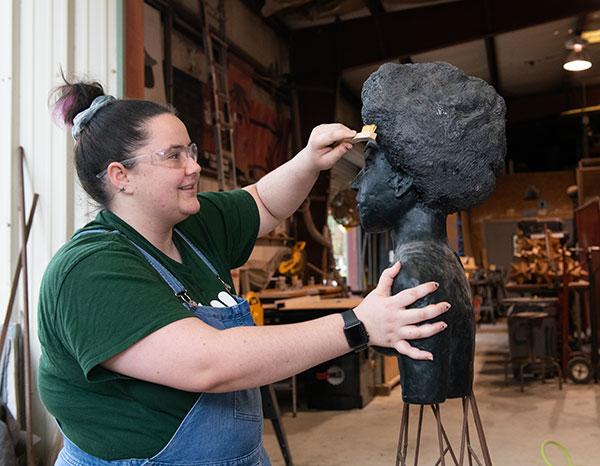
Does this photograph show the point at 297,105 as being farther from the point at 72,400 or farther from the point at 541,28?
the point at 72,400

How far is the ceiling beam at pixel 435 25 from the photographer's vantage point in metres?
6.48

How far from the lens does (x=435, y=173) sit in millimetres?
1450

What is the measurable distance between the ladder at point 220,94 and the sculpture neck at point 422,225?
3.38 metres

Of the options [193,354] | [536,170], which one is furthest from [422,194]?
[536,170]

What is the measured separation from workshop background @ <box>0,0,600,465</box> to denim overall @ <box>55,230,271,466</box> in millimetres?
1343

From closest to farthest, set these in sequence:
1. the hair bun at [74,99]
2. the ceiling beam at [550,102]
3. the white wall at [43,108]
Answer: the hair bun at [74,99] < the white wall at [43,108] < the ceiling beam at [550,102]

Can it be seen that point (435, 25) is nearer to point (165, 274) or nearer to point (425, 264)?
point (425, 264)

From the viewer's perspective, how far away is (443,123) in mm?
1411

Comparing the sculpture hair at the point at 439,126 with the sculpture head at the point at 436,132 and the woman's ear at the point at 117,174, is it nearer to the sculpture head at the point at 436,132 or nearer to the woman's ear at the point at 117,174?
the sculpture head at the point at 436,132

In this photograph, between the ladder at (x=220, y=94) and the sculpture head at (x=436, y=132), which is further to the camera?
the ladder at (x=220, y=94)

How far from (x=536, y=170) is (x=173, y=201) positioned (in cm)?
1394

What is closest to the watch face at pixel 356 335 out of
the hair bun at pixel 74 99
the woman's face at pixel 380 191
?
the woman's face at pixel 380 191

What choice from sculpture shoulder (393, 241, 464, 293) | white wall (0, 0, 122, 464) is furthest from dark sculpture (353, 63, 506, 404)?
white wall (0, 0, 122, 464)

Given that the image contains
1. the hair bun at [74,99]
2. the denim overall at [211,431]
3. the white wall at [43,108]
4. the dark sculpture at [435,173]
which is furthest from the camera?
the white wall at [43,108]
